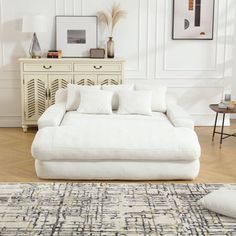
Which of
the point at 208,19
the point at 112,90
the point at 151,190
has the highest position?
the point at 208,19

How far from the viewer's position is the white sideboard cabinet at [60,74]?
6.64 m

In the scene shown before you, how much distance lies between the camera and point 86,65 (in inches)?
263

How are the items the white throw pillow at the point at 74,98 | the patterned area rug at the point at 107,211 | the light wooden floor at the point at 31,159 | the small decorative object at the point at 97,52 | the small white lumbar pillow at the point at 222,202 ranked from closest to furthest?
the patterned area rug at the point at 107,211 → the small white lumbar pillow at the point at 222,202 → the light wooden floor at the point at 31,159 → the white throw pillow at the point at 74,98 → the small decorative object at the point at 97,52

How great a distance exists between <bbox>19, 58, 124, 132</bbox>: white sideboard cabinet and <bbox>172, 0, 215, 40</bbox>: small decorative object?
99cm

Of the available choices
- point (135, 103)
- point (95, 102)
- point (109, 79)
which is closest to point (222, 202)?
point (135, 103)

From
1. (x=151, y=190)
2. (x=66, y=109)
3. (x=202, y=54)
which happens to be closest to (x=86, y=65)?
(x=66, y=109)

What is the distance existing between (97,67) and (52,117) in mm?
1635

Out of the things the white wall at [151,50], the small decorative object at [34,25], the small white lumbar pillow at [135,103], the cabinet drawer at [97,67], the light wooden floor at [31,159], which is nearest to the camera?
the light wooden floor at [31,159]

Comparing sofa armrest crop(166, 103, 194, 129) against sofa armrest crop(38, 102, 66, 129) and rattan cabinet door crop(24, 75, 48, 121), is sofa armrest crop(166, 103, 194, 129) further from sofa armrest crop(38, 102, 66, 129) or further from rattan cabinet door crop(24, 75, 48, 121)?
rattan cabinet door crop(24, 75, 48, 121)

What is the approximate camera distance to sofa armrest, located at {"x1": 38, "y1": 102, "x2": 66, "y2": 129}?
5.16 meters

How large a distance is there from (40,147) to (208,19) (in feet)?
11.2

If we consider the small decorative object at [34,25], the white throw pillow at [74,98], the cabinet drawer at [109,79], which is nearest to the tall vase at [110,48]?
the cabinet drawer at [109,79]

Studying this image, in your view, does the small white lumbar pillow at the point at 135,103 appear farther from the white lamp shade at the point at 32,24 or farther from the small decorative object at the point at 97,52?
the white lamp shade at the point at 32,24

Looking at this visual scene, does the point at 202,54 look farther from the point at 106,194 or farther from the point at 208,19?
the point at 106,194
